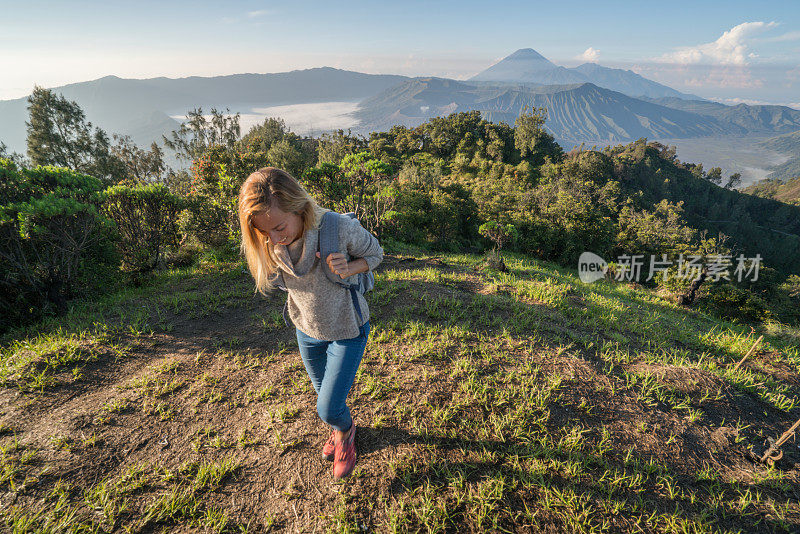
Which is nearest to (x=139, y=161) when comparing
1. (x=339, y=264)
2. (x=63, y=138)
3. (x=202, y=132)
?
(x=63, y=138)

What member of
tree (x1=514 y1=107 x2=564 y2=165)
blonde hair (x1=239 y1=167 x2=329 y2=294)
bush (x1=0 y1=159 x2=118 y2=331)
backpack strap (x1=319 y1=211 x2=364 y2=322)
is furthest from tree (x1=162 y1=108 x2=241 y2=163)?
backpack strap (x1=319 y1=211 x2=364 y2=322)

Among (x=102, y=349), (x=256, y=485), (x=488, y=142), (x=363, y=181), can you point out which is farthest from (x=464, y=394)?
(x=488, y=142)

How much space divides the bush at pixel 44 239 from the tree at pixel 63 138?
29.3 metres

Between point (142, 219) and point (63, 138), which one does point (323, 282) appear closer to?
point (142, 219)

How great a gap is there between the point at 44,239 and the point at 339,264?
6887mm

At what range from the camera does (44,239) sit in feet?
18.0

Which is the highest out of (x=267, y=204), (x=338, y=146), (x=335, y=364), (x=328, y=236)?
(x=338, y=146)

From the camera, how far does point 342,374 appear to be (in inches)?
94.7

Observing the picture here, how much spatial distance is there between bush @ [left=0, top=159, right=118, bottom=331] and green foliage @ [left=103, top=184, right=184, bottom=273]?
56cm

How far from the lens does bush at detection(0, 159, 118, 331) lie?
17.0ft

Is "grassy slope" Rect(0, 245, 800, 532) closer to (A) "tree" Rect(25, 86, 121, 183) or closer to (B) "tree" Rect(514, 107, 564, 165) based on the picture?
(A) "tree" Rect(25, 86, 121, 183)

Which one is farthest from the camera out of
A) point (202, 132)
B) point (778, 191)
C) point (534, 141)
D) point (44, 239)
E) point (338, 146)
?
point (778, 191)

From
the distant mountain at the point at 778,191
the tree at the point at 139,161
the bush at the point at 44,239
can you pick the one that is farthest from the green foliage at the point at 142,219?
the distant mountain at the point at 778,191

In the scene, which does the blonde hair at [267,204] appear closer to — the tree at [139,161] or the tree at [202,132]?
the tree at [139,161]
